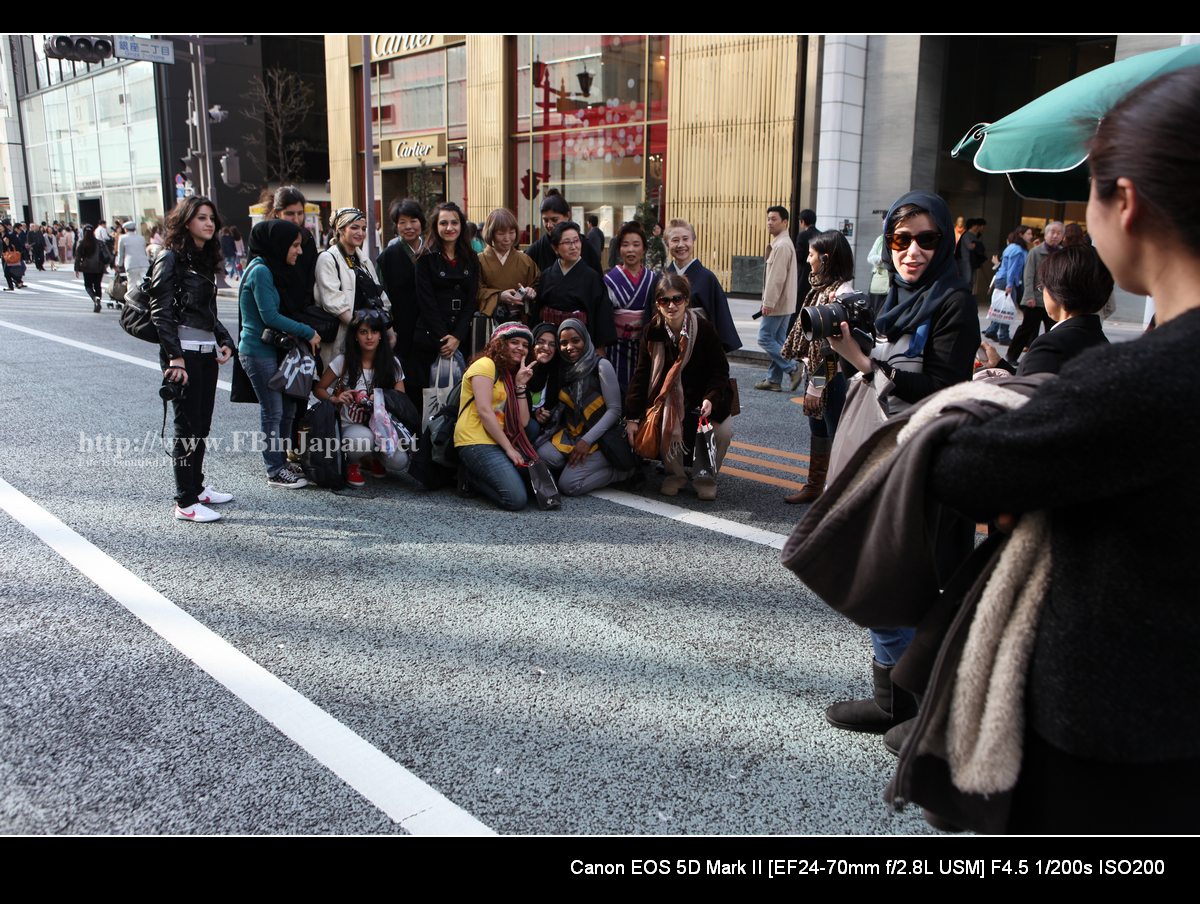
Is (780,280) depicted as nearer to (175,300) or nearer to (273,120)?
(175,300)

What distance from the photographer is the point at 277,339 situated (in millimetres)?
5609

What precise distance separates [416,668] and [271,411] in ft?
10.1

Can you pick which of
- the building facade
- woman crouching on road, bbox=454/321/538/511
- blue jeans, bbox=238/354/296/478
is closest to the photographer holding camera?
woman crouching on road, bbox=454/321/538/511

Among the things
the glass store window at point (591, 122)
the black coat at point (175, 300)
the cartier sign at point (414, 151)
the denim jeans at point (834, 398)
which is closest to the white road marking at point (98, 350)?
the black coat at point (175, 300)

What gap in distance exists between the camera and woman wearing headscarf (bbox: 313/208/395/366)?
580 centimetres

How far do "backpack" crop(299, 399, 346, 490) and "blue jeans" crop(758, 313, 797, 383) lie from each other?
17.0 ft

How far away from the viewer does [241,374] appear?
19.4ft

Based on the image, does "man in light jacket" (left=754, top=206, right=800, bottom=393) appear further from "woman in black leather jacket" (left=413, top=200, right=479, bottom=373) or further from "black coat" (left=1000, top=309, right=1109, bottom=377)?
"black coat" (left=1000, top=309, right=1109, bottom=377)

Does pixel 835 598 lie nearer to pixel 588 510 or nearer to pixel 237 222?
pixel 588 510

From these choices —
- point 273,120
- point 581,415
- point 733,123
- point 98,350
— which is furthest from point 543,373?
point 273,120

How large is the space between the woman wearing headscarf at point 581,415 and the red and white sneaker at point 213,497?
2.01 meters

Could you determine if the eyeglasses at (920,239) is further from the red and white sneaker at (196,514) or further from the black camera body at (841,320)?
the red and white sneaker at (196,514)

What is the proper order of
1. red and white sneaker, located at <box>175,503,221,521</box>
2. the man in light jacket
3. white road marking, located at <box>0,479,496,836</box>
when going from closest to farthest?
white road marking, located at <box>0,479,496,836</box> < red and white sneaker, located at <box>175,503,221,521</box> < the man in light jacket

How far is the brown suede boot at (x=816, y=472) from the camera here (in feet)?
18.0
